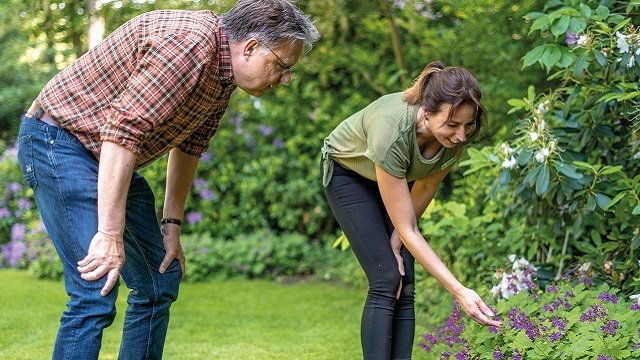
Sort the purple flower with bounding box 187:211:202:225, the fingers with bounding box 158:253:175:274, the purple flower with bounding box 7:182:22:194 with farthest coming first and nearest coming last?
the purple flower with bounding box 7:182:22:194
the purple flower with bounding box 187:211:202:225
the fingers with bounding box 158:253:175:274

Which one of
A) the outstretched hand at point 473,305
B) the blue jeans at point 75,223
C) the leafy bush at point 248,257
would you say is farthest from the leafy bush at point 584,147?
the leafy bush at point 248,257

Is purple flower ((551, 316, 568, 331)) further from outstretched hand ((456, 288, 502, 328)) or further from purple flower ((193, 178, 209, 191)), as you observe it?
purple flower ((193, 178, 209, 191))

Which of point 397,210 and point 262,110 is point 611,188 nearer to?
point 397,210

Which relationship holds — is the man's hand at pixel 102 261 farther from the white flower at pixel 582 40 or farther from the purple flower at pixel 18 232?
the purple flower at pixel 18 232

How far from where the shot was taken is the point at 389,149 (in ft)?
8.93

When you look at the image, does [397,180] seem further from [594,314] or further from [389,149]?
[594,314]

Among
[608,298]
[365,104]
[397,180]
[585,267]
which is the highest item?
[397,180]

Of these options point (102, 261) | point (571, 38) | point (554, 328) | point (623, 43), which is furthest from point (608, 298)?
point (102, 261)

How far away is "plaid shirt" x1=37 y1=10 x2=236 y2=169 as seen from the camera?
2100 millimetres

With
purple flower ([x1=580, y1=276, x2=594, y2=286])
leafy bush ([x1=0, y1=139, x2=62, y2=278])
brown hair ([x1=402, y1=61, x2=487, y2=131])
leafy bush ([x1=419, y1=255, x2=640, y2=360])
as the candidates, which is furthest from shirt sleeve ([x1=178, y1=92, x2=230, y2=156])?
leafy bush ([x1=0, y1=139, x2=62, y2=278])

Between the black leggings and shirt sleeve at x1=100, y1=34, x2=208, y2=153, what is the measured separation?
1029 millimetres

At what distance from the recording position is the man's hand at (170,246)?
253 centimetres

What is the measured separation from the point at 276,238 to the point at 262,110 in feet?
3.64

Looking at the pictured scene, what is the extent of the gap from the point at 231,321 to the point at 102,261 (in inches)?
99.8
